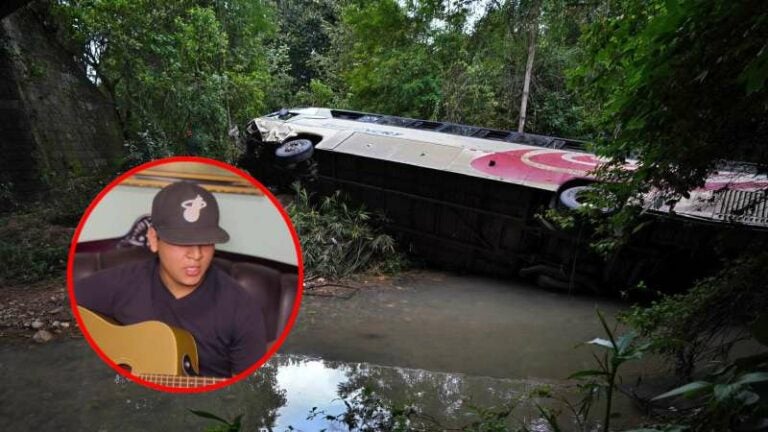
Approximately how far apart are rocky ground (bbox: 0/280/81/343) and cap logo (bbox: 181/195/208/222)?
432cm

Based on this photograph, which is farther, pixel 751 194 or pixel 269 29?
pixel 269 29

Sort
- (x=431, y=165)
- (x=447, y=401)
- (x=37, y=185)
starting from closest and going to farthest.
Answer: (x=447, y=401)
(x=431, y=165)
(x=37, y=185)

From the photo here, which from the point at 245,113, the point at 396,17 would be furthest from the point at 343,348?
the point at 245,113

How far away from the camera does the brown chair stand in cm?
142

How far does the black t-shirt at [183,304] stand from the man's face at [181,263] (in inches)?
0.7

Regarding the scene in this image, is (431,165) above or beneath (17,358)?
above

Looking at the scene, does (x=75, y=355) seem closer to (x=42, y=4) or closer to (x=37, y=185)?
(x=37, y=185)

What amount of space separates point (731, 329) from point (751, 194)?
2904 mm

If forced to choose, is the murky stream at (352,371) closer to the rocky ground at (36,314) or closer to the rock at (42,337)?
the rock at (42,337)

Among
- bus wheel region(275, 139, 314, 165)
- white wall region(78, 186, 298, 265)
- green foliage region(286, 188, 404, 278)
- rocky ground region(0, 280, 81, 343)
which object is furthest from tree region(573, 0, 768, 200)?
bus wheel region(275, 139, 314, 165)

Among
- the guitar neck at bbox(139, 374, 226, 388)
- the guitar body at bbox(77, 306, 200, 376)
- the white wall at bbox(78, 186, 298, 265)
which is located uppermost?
the white wall at bbox(78, 186, 298, 265)

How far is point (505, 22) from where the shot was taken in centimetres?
865

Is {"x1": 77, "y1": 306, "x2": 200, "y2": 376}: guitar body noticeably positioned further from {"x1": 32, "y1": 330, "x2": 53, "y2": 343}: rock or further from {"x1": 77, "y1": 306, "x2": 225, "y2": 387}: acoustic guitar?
{"x1": 32, "y1": 330, "x2": 53, "y2": 343}: rock

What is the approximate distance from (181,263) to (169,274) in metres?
0.05
